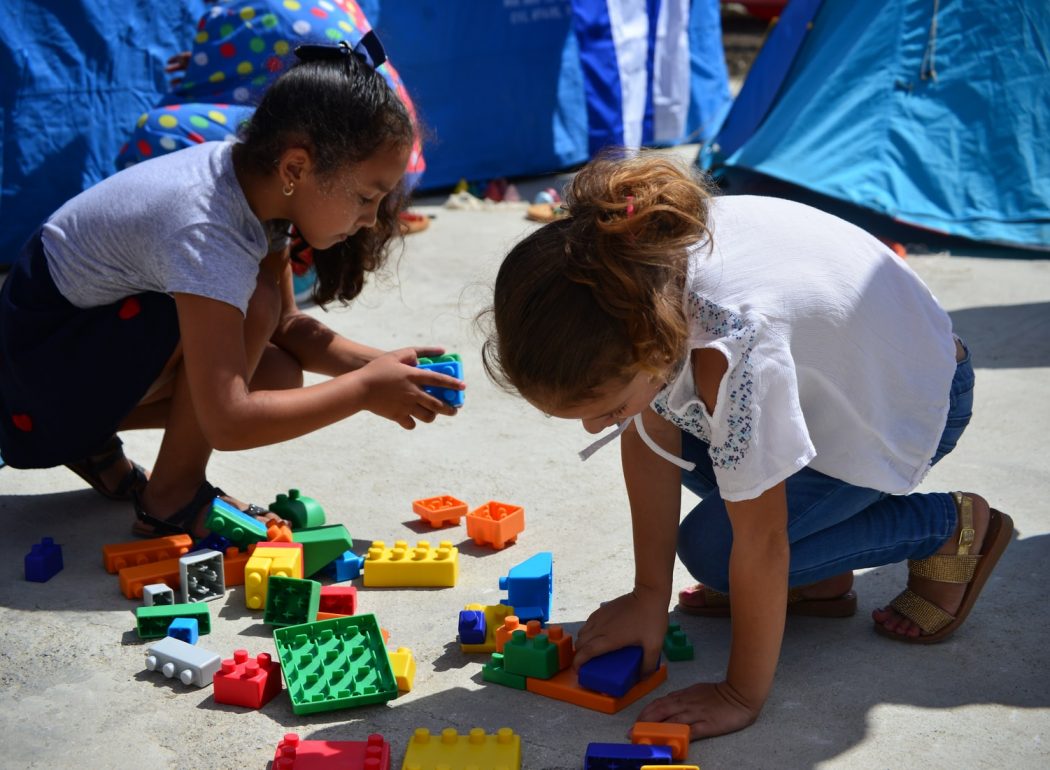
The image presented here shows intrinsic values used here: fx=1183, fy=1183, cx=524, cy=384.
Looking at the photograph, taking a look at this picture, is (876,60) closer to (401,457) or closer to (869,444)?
(401,457)

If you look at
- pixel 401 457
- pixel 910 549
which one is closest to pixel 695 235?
pixel 910 549

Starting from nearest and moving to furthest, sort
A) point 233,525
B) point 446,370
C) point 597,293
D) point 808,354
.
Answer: point 597,293 → point 808,354 → point 233,525 → point 446,370

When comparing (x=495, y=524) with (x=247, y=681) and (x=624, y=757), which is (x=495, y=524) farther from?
(x=624, y=757)

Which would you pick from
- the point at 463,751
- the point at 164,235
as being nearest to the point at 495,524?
the point at 463,751

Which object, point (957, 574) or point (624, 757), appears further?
point (957, 574)

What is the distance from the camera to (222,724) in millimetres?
1927

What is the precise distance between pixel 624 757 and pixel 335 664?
1.83 ft

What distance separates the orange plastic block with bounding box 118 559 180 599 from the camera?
2.36 meters

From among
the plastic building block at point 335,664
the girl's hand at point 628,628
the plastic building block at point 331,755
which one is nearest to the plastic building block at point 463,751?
the plastic building block at point 331,755

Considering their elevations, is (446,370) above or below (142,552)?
above

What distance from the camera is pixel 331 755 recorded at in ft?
5.73

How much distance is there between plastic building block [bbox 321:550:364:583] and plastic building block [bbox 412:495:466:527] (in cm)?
24

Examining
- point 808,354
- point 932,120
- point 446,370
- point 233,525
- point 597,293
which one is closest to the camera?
point 597,293

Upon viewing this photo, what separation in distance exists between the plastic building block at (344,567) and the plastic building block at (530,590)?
37 centimetres
